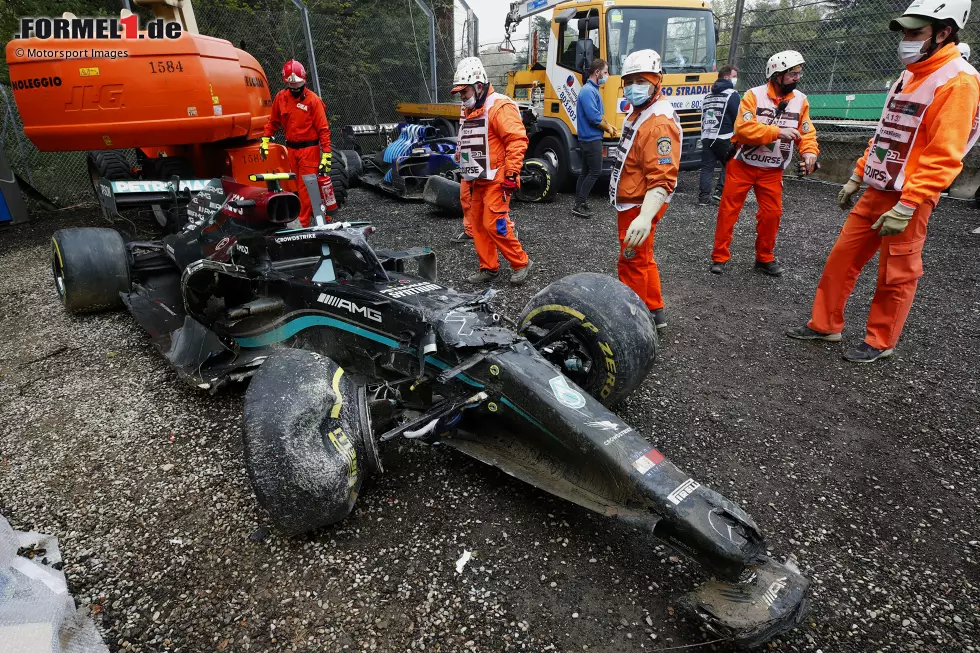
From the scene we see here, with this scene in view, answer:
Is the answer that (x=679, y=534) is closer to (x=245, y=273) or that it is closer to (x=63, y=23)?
(x=245, y=273)

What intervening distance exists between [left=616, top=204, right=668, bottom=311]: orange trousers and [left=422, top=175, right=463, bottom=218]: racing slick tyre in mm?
4207

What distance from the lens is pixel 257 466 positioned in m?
2.15

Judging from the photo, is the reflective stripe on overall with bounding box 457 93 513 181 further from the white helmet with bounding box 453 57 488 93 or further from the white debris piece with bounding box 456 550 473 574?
the white debris piece with bounding box 456 550 473 574

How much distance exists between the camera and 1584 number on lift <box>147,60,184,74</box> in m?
5.46

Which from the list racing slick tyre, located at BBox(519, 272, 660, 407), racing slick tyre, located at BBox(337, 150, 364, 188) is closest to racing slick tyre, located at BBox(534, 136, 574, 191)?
racing slick tyre, located at BBox(337, 150, 364, 188)

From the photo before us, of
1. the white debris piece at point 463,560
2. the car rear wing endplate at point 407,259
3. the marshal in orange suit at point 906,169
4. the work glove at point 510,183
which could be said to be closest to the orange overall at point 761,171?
the marshal in orange suit at point 906,169

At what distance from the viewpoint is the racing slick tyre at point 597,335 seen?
114 inches

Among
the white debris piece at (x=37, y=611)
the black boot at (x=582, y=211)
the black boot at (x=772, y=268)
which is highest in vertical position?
the white debris piece at (x=37, y=611)

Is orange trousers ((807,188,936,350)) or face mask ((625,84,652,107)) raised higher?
face mask ((625,84,652,107))

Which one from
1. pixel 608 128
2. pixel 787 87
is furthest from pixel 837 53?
pixel 787 87

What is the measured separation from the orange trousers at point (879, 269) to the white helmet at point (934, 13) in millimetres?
1018

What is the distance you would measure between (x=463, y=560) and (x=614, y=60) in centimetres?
815

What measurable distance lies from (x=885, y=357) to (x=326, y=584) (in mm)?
4053

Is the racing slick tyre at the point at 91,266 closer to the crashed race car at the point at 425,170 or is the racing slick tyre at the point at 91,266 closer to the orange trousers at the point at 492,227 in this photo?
the orange trousers at the point at 492,227
